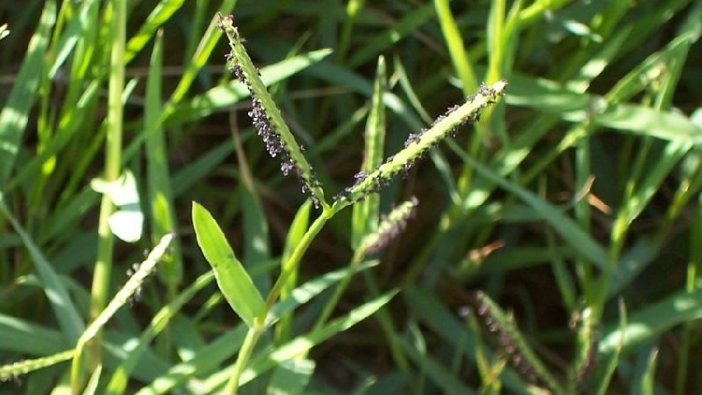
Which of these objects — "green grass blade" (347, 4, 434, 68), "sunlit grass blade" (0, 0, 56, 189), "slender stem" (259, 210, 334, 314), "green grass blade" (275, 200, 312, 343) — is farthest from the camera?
"green grass blade" (347, 4, 434, 68)

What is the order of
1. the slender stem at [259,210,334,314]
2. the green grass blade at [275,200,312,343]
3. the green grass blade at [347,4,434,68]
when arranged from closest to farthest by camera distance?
the slender stem at [259,210,334,314]
the green grass blade at [275,200,312,343]
the green grass blade at [347,4,434,68]

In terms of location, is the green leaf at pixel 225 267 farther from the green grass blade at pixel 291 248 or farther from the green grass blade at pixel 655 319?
the green grass blade at pixel 655 319

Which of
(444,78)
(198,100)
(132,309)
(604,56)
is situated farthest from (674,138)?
(132,309)

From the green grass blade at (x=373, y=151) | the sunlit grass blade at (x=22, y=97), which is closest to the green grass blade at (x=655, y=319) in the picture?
the green grass blade at (x=373, y=151)

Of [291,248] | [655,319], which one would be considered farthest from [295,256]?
[655,319]

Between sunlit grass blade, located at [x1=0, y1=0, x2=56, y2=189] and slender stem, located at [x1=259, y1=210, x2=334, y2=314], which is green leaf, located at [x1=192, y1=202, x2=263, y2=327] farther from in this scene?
sunlit grass blade, located at [x1=0, y1=0, x2=56, y2=189]

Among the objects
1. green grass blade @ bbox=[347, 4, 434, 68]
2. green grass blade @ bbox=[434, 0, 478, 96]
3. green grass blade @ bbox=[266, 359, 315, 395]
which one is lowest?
green grass blade @ bbox=[266, 359, 315, 395]

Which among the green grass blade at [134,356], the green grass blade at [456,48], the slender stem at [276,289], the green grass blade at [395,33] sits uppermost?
the green grass blade at [395,33]

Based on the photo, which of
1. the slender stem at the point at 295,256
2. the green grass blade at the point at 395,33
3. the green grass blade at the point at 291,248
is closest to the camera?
the slender stem at the point at 295,256

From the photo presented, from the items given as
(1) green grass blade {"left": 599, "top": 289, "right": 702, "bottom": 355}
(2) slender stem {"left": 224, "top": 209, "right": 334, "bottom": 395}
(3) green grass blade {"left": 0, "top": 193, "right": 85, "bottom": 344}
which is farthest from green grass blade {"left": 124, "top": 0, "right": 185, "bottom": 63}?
(1) green grass blade {"left": 599, "top": 289, "right": 702, "bottom": 355}
